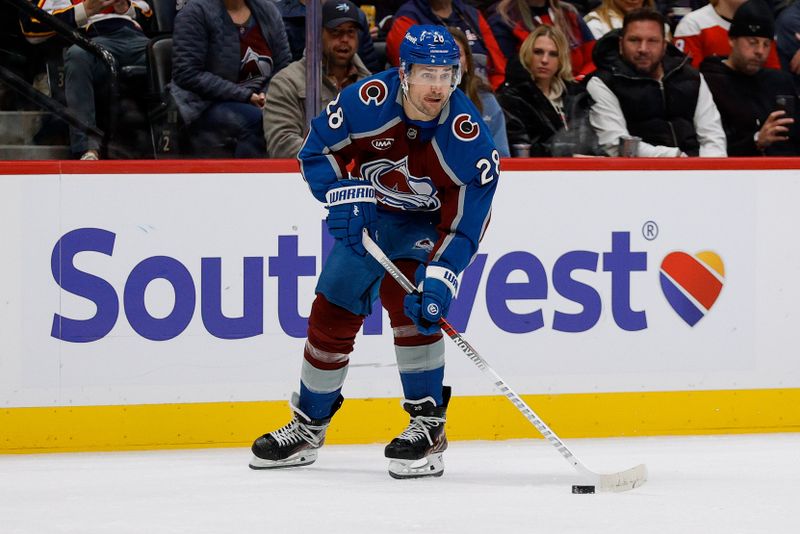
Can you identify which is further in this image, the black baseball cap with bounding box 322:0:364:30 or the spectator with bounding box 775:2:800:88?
the spectator with bounding box 775:2:800:88

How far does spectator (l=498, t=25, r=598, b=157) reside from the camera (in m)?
4.83

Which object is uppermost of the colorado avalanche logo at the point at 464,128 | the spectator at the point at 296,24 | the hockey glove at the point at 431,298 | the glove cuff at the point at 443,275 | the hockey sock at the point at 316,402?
the spectator at the point at 296,24

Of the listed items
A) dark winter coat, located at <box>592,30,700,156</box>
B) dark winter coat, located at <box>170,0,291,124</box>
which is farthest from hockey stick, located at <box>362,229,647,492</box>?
dark winter coat, located at <box>592,30,700,156</box>

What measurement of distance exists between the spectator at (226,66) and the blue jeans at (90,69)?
5.5 inches

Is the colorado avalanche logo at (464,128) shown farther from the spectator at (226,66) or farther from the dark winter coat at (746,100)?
the dark winter coat at (746,100)

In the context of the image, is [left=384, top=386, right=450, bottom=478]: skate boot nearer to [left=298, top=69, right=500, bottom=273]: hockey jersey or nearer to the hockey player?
the hockey player

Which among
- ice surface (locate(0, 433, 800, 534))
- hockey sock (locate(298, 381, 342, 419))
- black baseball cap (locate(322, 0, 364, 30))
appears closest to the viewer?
ice surface (locate(0, 433, 800, 534))

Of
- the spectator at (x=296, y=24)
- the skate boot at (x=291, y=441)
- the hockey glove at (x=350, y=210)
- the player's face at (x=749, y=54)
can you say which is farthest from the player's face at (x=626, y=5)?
the skate boot at (x=291, y=441)

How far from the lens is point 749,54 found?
5.23 metres

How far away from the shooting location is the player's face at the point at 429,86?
3584 millimetres

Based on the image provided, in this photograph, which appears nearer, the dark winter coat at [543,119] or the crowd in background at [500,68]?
the crowd in background at [500,68]

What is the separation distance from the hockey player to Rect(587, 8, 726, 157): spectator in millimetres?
1272

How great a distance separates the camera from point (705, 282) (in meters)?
4.75

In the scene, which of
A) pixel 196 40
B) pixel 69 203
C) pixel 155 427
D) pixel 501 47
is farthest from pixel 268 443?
pixel 501 47
